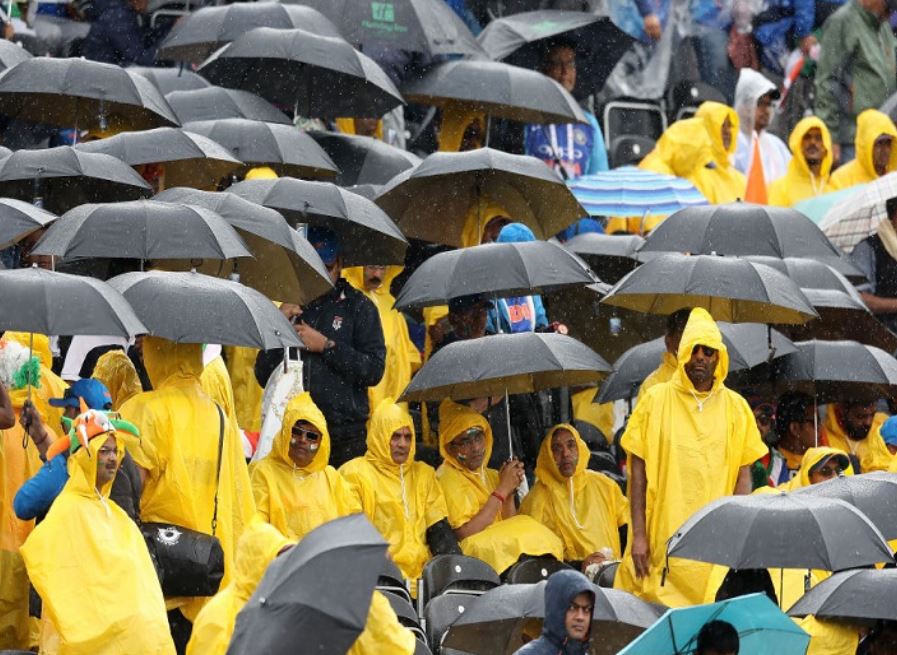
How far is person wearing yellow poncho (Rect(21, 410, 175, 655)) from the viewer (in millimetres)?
→ 10789

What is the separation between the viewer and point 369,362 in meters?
14.2

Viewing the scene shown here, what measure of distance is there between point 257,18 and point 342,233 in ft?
9.41

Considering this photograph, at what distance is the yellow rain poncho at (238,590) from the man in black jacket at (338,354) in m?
4.38

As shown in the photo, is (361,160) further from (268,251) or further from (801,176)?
(801,176)

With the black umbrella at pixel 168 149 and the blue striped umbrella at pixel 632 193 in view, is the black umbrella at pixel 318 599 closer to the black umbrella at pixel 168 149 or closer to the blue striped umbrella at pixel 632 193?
the black umbrella at pixel 168 149

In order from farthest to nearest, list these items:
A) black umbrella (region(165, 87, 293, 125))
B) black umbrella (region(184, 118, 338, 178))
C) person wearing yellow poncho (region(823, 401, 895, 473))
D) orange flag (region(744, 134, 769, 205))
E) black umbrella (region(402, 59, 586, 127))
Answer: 1. orange flag (region(744, 134, 769, 205))
2. black umbrella (region(402, 59, 586, 127))
3. black umbrella (region(165, 87, 293, 125))
4. person wearing yellow poncho (region(823, 401, 895, 473))
5. black umbrella (region(184, 118, 338, 178))

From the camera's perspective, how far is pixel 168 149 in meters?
14.2

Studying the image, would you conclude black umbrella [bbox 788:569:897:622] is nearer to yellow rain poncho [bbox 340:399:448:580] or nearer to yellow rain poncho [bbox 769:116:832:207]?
yellow rain poncho [bbox 340:399:448:580]

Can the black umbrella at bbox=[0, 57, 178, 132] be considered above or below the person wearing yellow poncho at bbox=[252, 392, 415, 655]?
above

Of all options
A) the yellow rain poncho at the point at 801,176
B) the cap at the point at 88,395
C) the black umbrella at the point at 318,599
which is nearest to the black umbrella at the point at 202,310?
the cap at the point at 88,395

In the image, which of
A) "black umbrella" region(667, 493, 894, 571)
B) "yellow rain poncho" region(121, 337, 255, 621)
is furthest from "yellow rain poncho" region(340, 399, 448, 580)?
"black umbrella" region(667, 493, 894, 571)

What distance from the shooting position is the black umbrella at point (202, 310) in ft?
38.6

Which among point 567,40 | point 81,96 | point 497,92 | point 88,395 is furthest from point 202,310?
point 567,40

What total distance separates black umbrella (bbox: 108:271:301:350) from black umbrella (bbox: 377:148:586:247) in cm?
371
